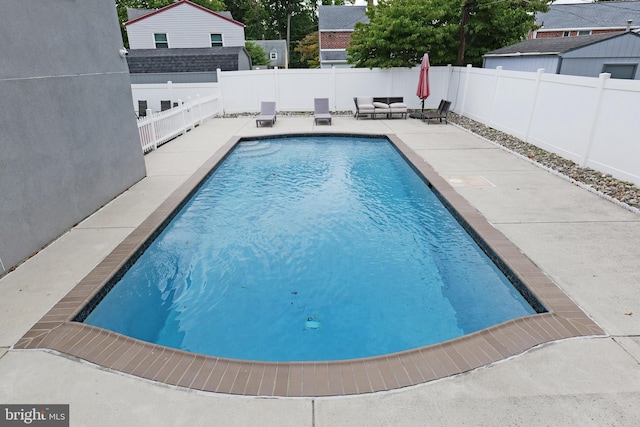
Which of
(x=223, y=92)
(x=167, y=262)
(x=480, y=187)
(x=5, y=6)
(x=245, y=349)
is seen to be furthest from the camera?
(x=223, y=92)

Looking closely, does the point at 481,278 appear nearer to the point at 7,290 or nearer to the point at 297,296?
the point at 297,296

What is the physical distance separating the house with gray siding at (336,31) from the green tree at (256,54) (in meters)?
5.33

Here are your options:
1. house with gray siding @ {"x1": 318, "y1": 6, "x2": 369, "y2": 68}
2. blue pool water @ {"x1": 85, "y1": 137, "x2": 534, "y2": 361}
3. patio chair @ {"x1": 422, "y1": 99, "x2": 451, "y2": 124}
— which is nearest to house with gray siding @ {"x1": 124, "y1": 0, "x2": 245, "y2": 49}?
house with gray siding @ {"x1": 318, "y1": 6, "x2": 369, "y2": 68}

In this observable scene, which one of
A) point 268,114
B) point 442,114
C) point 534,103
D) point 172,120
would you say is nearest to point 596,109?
point 534,103

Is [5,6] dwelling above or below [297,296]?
above

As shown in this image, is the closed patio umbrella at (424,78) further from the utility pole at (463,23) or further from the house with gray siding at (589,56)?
the house with gray siding at (589,56)

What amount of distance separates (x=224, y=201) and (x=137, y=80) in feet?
48.0

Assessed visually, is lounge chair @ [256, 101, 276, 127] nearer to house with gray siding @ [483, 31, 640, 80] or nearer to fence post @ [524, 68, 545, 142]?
fence post @ [524, 68, 545, 142]

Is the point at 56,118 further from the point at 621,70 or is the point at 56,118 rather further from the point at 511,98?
the point at 621,70

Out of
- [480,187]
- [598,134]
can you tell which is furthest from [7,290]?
[598,134]

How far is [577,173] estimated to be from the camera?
7.44 metres

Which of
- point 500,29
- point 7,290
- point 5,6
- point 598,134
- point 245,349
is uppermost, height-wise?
point 500,29

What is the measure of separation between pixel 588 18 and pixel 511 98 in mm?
28601

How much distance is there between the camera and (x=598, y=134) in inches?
289
